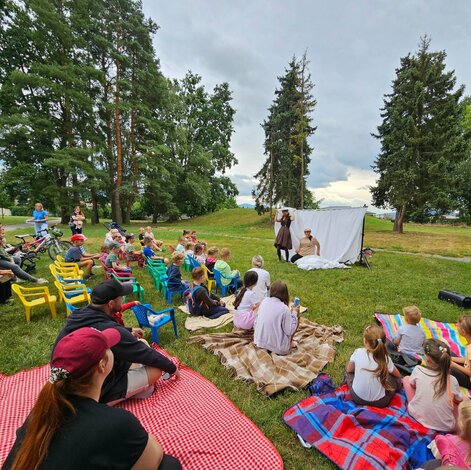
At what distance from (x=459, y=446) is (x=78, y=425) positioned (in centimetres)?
260

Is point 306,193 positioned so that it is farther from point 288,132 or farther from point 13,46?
point 13,46

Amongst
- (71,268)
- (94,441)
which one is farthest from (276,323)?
(71,268)

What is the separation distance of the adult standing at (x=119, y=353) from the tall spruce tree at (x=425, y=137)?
21964 mm

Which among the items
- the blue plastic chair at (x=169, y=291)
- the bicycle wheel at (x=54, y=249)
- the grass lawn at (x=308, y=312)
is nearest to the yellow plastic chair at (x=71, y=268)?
the grass lawn at (x=308, y=312)

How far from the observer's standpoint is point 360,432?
2.39 metres

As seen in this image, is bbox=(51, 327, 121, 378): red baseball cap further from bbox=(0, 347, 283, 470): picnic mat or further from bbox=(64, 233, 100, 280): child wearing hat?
bbox=(64, 233, 100, 280): child wearing hat

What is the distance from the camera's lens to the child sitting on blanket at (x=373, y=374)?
2.72m

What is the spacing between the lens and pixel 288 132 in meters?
26.8

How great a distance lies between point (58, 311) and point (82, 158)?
62.0ft

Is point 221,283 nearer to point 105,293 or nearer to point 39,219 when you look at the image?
point 105,293

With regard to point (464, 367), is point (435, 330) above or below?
below

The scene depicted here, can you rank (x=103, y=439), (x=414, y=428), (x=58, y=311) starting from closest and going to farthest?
(x=103, y=439) < (x=414, y=428) < (x=58, y=311)

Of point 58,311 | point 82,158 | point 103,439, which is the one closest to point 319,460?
point 103,439

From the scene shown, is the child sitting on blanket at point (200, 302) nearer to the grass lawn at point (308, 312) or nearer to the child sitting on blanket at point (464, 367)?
the grass lawn at point (308, 312)
